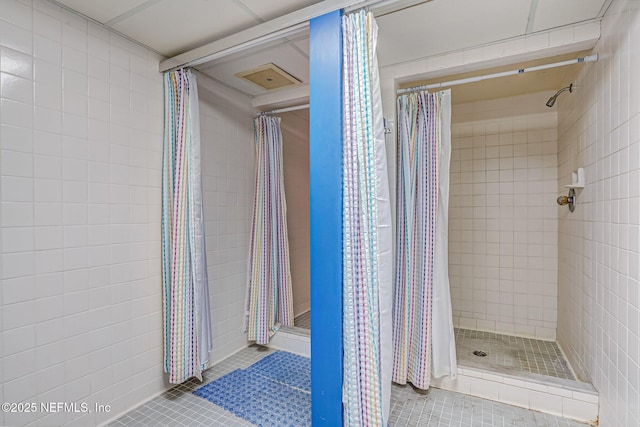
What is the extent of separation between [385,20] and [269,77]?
38.4 inches

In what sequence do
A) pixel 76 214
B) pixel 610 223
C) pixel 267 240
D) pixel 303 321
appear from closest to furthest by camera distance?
pixel 610 223 < pixel 76 214 < pixel 267 240 < pixel 303 321

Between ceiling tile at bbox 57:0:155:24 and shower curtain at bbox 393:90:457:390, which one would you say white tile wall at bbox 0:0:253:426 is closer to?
ceiling tile at bbox 57:0:155:24

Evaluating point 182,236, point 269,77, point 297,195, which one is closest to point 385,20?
point 269,77

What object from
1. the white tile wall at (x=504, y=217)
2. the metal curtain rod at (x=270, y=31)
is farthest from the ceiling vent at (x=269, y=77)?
the white tile wall at (x=504, y=217)

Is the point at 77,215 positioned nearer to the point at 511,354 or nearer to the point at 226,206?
the point at 226,206

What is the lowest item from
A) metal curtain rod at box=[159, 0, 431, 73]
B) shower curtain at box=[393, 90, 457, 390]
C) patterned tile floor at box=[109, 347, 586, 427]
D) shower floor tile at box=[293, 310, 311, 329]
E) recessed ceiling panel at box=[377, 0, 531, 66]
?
patterned tile floor at box=[109, 347, 586, 427]

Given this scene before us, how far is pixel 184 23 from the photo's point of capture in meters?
1.62

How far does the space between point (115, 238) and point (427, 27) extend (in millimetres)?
→ 1982

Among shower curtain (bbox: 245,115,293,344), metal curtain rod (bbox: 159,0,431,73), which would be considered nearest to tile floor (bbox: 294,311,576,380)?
shower curtain (bbox: 245,115,293,344)

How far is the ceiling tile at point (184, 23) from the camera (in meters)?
1.49

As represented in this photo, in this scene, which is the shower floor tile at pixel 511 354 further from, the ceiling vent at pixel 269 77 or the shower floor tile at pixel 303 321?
the ceiling vent at pixel 269 77

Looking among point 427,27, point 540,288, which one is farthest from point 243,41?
point 540,288

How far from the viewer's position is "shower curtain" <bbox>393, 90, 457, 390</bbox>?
1.89 meters

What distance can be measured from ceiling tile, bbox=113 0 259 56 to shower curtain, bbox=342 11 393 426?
620 mm
